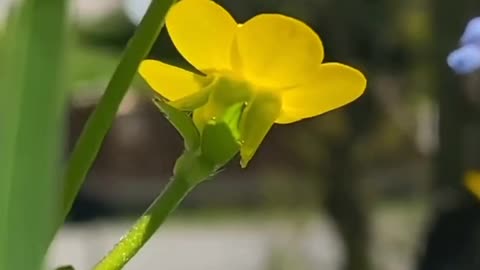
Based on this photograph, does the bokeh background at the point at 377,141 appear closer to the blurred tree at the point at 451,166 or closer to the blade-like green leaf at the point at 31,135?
the blurred tree at the point at 451,166

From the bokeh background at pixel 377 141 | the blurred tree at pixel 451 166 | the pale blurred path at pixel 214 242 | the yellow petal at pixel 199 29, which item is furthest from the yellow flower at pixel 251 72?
the pale blurred path at pixel 214 242

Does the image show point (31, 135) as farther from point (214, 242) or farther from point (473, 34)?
point (214, 242)

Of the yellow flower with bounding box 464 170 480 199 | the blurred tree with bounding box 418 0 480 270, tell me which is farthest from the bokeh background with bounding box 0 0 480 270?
the yellow flower with bounding box 464 170 480 199

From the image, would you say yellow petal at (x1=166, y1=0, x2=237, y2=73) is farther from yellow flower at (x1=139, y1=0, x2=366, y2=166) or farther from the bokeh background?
the bokeh background

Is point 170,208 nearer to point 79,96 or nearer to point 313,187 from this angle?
point 313,187

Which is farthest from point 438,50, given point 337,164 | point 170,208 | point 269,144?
point 269,144

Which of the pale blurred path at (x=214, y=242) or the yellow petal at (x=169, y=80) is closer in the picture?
the yellow petal at (x=169, y=80)

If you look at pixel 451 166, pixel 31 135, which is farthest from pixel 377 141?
pixel 31 135

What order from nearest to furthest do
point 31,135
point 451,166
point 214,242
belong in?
1. point 31,135
2. point 451,166
3. point 214,242
